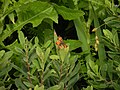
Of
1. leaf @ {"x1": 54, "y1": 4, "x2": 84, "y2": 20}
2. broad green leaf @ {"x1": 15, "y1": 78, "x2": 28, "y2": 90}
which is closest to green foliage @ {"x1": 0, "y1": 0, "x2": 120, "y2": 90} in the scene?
leaf @ {"x1": 54, "y1": 4, "x2": 84, "y2": 20}

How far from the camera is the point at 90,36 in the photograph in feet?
5.63

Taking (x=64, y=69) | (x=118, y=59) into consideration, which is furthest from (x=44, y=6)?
(x=64, y=69)

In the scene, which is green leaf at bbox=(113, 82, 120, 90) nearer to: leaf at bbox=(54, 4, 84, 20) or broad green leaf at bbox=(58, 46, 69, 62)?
broad green leaf at bbox=(58, 46, 69, 62)

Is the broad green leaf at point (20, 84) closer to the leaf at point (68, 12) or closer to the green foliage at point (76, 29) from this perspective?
the green foliage at point (76, 29)

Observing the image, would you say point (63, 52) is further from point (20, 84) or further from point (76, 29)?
point (76, 29)

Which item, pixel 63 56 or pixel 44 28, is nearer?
pixel 63 56

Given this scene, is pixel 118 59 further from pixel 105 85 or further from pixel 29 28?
pixel 29 28

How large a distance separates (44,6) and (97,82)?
549mm

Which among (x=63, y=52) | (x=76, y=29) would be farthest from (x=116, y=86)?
(x=76, y=29)

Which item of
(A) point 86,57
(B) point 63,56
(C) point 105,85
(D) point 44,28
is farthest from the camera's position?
(D) point 44,28

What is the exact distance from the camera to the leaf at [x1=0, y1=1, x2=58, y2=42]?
5.10 feet

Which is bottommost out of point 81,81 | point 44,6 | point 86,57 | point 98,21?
point 81,81

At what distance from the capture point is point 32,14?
1.60 m

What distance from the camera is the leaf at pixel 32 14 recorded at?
1.56 metres
